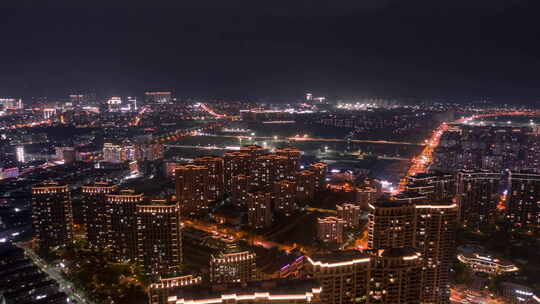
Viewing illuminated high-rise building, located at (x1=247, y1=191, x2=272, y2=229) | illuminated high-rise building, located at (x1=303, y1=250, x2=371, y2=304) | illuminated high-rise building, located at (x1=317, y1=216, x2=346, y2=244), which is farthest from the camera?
illuminated high-rise building, located at (x1=247, y1=191, x2=272, y2=229)

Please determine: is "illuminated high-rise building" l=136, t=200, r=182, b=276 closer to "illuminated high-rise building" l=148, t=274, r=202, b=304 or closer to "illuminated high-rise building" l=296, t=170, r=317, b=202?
"illuminated high-rise building" l=148, t=274, r=202, b=304

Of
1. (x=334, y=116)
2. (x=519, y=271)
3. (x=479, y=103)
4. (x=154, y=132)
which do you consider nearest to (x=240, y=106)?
(x=334, y=116)

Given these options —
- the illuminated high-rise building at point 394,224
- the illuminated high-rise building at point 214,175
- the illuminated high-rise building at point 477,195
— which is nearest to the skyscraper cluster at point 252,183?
the illuminated high-rise building at point 214,175

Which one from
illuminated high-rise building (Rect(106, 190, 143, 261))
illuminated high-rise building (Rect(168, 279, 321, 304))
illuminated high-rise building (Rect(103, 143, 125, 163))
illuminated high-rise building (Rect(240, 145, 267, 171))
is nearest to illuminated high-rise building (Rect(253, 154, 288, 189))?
illuminated high-rise building (Rect(240, 145, 267, 171))

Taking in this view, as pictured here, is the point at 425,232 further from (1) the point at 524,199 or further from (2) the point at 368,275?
(1) the point at 524,199

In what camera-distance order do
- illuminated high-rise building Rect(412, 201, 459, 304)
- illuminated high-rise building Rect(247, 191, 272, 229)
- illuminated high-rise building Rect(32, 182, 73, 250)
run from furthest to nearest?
illuminated high-rise building Rect(247, 191, 272, 229), illuminated high-rise building Rect(32, 182, 73, 250), illuminated high-rise building Rect(412, 201, 459, 304)

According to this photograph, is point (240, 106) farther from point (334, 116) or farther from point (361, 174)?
point (361, 174)

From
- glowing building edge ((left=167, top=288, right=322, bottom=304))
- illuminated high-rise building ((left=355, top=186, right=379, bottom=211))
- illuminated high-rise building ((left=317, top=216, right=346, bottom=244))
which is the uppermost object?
glowing building edge ((left=167, top=288, right=322, bottom=304))
